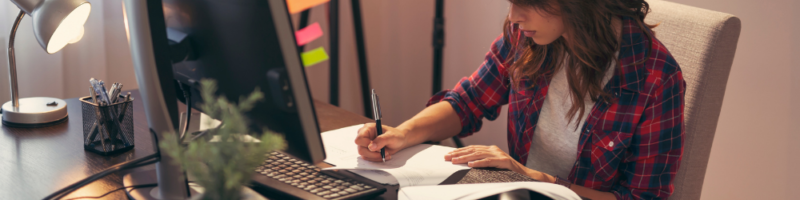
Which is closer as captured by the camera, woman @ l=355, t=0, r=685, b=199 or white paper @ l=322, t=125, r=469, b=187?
white paper @ l=322, t=125, r=469, b=187

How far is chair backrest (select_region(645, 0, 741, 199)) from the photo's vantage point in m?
0.93

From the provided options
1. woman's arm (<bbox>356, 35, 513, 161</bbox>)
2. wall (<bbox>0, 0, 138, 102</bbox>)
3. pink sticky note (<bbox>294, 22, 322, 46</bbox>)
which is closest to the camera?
woman's arm (<bbox>356, 35, 513, 161</bbox>)

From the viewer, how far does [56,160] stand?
89 centimetres

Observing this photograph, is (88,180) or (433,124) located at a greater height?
(88,180)

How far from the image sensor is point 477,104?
4.17 feet

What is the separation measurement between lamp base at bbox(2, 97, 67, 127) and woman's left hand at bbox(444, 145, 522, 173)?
738 millimetres

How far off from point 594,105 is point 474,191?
17.1 inches

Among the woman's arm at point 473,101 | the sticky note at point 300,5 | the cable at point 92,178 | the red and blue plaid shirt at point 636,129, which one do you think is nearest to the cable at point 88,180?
the cable at point 92,178

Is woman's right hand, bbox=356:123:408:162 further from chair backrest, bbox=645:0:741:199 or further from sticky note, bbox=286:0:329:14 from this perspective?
sticky note, bbox=286:0:329:14

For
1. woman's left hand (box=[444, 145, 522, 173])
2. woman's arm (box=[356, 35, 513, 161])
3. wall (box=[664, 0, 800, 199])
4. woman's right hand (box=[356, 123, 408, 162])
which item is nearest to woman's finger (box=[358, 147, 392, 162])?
woman's right hand (box=[356, 123, 408, 162])

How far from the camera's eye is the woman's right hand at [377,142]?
923 millimetres

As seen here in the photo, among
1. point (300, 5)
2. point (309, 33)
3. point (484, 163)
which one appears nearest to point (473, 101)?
point (484, 163)

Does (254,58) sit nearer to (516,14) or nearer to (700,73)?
(516,14)

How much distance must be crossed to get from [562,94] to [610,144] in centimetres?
16
